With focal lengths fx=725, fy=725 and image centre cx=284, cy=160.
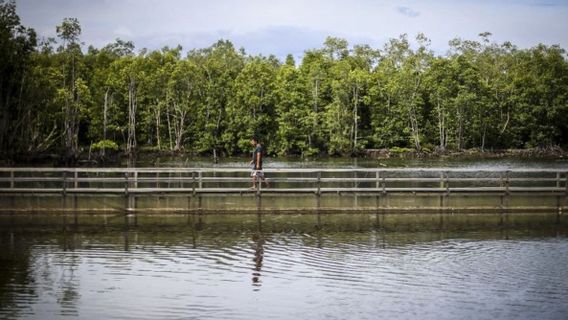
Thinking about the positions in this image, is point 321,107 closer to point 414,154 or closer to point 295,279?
point 414,154

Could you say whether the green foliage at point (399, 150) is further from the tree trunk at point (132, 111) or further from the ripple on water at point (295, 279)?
the ripple on water at point (295, 279)

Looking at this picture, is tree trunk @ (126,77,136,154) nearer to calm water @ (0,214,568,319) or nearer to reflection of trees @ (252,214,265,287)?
calm water @ (0,214,568,319)

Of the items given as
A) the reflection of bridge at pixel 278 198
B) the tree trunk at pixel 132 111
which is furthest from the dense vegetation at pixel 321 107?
the reflection of bridge at pixel 278 198

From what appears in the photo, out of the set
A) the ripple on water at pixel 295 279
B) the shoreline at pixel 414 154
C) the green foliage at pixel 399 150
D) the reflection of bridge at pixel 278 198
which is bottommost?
the ripple on water at pixel 295 279

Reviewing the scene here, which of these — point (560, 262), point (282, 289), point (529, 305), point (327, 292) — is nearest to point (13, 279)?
point (282, 289)

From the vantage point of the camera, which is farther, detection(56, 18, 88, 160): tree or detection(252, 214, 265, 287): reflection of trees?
detection(56, 18, 88, 160): tree

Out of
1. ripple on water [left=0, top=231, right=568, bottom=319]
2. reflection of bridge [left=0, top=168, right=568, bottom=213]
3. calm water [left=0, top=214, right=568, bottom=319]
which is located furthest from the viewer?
reflection of bridge [left=0, top=168, right=568, bottom=213]

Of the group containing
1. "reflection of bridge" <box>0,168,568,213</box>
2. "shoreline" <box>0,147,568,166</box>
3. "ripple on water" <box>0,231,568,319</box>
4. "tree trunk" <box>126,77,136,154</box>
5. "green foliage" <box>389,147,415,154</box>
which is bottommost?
"ripple on water" <box>0,231,568,319</box>

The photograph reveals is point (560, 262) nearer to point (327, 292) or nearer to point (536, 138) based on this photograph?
point (327, 292)

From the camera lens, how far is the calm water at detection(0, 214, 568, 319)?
42.8 ft

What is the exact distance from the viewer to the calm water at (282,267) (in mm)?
13055

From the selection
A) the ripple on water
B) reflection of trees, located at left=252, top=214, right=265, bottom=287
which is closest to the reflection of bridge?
reflection of trees, located at left=252, top=214, right=265, bottom=287

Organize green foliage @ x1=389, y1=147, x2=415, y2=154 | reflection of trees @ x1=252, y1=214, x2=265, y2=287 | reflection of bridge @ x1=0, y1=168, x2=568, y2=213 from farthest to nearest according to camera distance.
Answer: green foliage @ x1=389, y1=147, x2=415, y2=154 < reflection of bridge @ x1=0, y1=168, x2=568, y2=213 < reflection of trees @ x1=252, y1=214, x2=265, y2=287

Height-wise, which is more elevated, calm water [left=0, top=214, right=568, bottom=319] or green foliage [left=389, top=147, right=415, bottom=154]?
green foliage [left=389, top=147, right=415, bottom=154]
